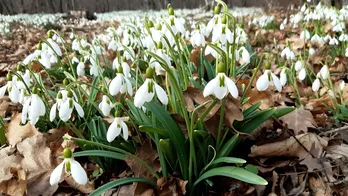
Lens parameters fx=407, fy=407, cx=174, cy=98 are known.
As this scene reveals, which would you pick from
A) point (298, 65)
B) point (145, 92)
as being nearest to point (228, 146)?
point (145, 92)

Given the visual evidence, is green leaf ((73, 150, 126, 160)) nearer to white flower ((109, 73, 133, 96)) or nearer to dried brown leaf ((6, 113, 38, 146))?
white flower ((109, 73, 133, 96))

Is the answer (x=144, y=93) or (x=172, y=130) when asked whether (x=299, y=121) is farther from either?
(x=144, y=93)

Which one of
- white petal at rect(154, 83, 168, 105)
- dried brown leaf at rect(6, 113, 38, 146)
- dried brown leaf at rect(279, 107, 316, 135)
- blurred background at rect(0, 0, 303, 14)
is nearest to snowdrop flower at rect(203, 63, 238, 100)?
white petal at rect(154, 83, 168, 105)

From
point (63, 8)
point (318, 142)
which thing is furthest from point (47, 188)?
point (63, 8)

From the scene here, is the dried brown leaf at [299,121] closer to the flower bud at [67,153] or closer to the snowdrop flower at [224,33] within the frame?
the snowdrop flower at [224,33]

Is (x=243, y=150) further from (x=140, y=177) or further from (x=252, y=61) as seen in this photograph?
(x=252, y=61)
